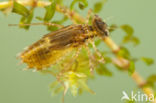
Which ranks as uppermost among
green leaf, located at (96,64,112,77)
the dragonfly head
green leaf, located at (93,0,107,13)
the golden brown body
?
green leaf, located at (93,0,107,13)

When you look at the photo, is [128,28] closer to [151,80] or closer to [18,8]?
[151,80]

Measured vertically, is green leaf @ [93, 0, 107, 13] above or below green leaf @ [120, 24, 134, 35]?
above

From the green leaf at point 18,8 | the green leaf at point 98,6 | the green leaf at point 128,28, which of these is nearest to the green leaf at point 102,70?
the green leaf at point 128,28

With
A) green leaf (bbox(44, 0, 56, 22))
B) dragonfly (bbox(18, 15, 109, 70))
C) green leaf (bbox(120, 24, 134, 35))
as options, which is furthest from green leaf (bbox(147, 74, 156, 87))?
green leaf (bbox(44, 0, 56, 22))

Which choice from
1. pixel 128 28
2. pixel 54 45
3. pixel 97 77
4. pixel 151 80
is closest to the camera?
pixel 54 45

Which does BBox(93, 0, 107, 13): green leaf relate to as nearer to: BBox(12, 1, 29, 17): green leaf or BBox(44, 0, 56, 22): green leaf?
BBox(44, 0, 56, 22): green leaf

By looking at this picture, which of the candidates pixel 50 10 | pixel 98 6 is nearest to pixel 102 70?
pixel 98 6

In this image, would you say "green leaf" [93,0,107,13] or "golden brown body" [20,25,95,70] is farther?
"green leaf" [93,0,107,13]

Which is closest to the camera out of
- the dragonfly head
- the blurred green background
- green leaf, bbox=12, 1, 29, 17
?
green leaf, bbox=12, 1, 29, 17

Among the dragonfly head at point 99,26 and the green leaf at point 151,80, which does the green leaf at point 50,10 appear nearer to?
the dragonfly head at point 99,26
